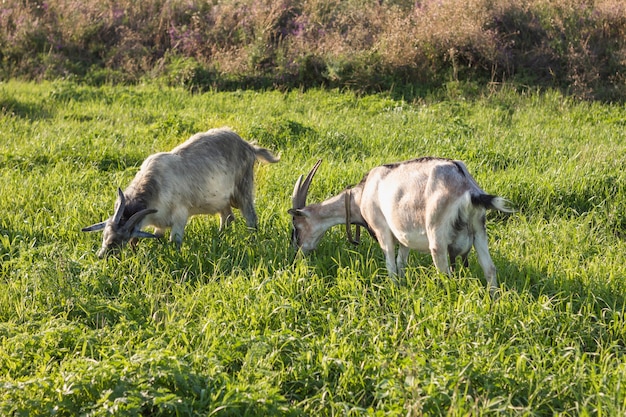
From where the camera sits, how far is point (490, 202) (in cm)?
527

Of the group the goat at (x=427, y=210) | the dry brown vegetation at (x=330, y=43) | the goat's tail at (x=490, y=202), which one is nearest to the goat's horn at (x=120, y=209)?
the goat at (x=427, y=210)

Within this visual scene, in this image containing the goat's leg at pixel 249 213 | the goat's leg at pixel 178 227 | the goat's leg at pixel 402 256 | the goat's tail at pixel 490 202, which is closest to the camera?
the goat's tail at pixel 490 202

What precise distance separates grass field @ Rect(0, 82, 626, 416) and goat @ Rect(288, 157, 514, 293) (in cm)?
22

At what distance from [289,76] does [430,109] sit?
3.66 metres

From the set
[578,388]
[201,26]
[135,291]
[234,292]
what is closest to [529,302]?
[578,388]

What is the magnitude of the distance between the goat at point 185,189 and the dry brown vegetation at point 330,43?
6858 millimetres

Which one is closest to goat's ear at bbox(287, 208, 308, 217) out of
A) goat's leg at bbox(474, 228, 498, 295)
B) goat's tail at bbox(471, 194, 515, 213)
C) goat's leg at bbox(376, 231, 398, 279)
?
goat's leg at bbox(376, 231, 398, 279)

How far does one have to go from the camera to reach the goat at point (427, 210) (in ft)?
Result: 18.0

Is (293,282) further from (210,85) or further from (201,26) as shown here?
(201,26)

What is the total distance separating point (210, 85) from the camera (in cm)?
1476

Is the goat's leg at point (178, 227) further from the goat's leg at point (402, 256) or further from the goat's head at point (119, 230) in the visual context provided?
the goat's leg at point (402, 256)

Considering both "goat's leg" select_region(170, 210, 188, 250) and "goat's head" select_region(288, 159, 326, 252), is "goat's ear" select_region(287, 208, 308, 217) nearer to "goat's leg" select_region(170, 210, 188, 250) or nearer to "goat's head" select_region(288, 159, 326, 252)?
"goat's head" select_region(288, 159, 326, 252)

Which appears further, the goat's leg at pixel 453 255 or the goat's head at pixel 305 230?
the goat's head at pixel 305 230

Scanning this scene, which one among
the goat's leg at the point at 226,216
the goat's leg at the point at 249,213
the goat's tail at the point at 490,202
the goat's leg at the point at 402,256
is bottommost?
the goat's leg at the point at 226,216
